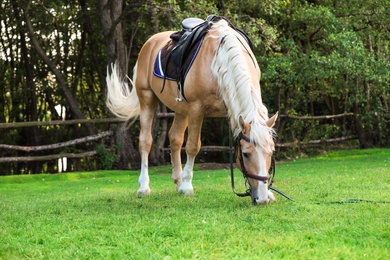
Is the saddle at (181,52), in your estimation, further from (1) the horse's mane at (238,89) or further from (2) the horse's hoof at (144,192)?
(2) the horse's hoof at (144,192)

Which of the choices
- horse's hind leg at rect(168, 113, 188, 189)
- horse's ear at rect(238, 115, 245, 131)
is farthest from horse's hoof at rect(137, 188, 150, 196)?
horse's ear at rect(238, 115, 245, 131)

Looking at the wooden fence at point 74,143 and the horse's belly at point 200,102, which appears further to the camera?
the wooden fence at point 74,143

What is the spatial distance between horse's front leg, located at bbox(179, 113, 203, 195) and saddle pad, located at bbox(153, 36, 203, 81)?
540 mm

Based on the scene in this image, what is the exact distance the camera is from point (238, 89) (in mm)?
5652

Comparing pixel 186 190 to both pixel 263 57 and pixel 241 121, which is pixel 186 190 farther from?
pixel 263 57

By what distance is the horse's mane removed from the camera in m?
5.30

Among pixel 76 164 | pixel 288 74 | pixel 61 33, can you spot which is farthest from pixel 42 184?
pixel 61 33

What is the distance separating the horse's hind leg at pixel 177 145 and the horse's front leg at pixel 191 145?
1.90ft

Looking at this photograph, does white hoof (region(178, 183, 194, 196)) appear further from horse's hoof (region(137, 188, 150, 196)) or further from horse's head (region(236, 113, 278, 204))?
horse's head (region(236, 113, 278, 204))

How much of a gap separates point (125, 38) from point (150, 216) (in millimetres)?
12913

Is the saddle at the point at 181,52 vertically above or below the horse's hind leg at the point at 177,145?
above

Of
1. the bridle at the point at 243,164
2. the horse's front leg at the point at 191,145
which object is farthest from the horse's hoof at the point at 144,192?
the bridle at the point at 243,164

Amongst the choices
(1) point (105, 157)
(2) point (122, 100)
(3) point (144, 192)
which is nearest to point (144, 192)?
(3) point (144, 192)

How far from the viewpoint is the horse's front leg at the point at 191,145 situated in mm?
6496
